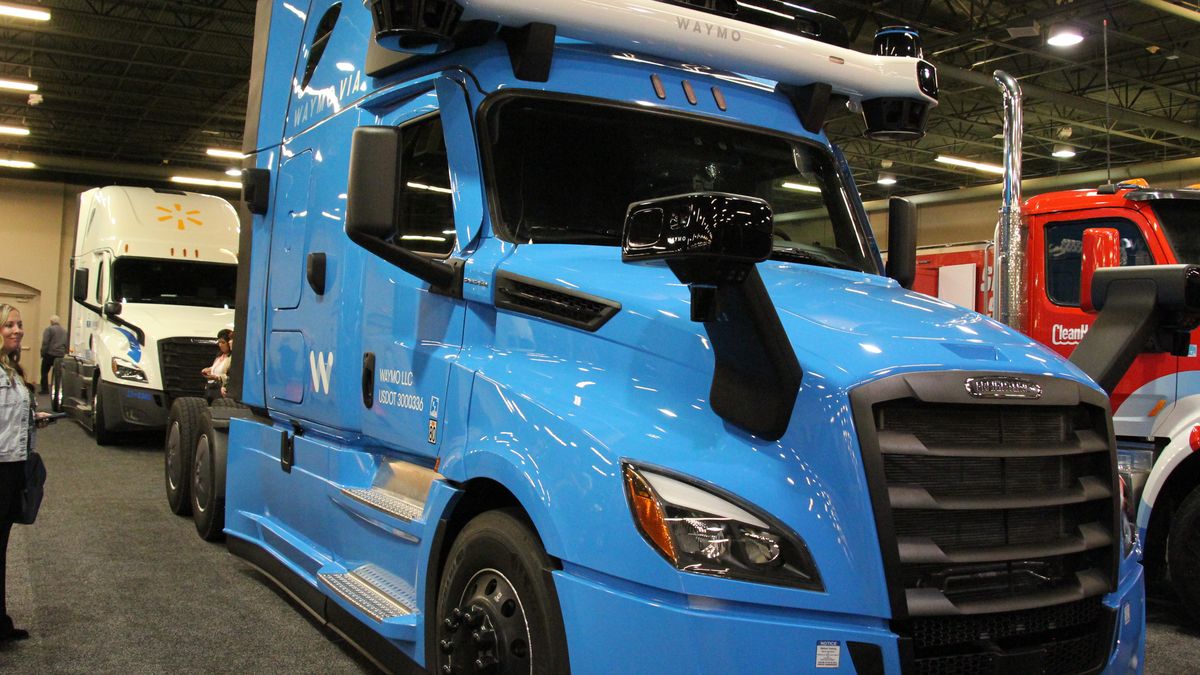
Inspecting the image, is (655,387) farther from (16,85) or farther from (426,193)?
(16,85)

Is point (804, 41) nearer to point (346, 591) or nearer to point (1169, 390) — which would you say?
point (346, 591)

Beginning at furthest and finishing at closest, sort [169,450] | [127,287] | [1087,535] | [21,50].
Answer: [21,50]
[127,287]
[169,450]
[1087,535]

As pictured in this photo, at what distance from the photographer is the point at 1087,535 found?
2.99 meters

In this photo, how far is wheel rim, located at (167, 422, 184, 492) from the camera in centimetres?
815

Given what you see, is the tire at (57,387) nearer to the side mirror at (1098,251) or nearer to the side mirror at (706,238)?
the side mirror at (1098,251)

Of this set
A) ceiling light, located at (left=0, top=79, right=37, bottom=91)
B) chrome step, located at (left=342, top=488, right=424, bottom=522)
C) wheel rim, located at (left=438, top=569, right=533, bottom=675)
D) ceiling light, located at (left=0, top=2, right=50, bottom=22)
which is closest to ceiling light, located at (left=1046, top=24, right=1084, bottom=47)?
chrome step, located at (left=342, top=488, right=424, bottom=522)

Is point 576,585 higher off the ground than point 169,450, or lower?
higher

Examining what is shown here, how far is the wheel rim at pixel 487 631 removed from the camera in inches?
120

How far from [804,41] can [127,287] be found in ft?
38.0

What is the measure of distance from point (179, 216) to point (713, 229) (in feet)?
42.9

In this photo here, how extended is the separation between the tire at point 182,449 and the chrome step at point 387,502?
12.2 feet

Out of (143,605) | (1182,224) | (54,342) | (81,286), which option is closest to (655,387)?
(143,605)

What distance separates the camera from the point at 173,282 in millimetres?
13711

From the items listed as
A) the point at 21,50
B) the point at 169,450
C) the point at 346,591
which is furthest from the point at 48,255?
the point at 346,591
